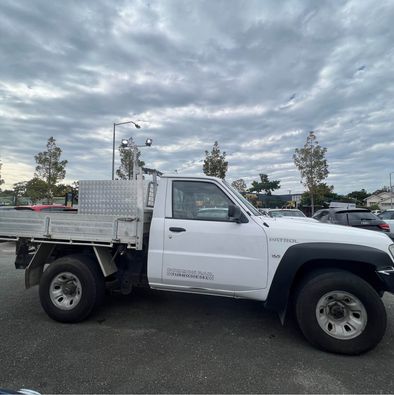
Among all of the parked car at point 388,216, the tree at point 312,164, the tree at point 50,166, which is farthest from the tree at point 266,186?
the parked car at point 388,216

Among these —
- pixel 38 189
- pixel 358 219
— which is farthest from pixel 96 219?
pixel 38 189

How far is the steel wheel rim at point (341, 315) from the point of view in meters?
3.24

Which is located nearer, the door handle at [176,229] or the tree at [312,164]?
the door handle at [176,229]

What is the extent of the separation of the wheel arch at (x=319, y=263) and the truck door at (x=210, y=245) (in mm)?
206

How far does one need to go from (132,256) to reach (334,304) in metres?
2.64

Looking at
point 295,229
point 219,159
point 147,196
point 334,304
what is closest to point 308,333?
point 334,304

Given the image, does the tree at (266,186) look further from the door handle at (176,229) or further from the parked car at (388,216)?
the door handle at (176,229)

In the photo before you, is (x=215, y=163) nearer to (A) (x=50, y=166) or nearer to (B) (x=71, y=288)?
(A) (x=50, y=166)

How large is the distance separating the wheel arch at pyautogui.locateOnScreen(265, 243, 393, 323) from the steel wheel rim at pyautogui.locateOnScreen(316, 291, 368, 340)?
0.33 metres

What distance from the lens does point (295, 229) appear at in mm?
3498

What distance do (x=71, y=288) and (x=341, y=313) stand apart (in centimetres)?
347

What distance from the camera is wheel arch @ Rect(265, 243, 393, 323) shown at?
129 inches

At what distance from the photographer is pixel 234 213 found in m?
3.50

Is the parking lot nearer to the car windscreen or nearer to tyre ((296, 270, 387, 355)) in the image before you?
tyre ((296, 270, 387, 355))
